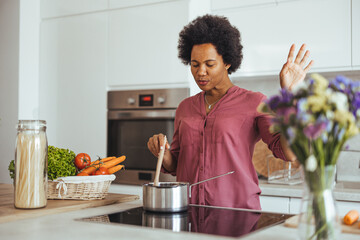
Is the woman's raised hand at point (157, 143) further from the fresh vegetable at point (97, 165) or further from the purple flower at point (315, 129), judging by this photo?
the purple flower at point (315, 129)

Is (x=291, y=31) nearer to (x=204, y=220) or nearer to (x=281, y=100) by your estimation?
(x=204, y=220)

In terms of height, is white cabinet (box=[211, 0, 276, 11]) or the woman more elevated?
white cabinet (box=[211, 0, 276, 11])

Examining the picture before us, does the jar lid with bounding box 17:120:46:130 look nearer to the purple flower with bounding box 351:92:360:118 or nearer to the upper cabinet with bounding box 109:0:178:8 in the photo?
the purple flower with bounding box 351:92:360:118

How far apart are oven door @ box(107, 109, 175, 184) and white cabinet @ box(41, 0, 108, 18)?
0.81 metres

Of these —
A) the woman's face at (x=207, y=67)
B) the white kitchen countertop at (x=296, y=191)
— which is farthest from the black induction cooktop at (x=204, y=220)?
the white kitchen countertop at (x=296, y=191)

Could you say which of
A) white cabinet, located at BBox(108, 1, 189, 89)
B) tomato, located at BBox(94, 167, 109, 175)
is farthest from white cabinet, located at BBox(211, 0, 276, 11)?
tomato, located at BBox(94, 167, 109, 175)

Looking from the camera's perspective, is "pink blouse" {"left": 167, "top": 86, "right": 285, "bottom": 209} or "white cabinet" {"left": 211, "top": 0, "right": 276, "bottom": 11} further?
"white cabinet" {"left": 211, "top": 0, "right": 276, "bottom": 11}

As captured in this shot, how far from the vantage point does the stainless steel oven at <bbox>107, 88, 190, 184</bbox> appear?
2773 mm

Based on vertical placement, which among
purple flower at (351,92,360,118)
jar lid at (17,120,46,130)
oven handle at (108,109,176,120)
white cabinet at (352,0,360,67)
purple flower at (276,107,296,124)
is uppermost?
white cabinet at (352,0,360,67)

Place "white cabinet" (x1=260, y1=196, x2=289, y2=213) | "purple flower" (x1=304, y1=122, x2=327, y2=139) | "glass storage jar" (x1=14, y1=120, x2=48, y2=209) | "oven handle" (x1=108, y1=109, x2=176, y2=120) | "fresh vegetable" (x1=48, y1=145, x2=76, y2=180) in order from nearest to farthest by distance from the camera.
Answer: "purple flower" (x1=304, y1=122, x2=327, y2=139)
"glass storage jar" (x1=14, y1=120, x2=48, y2=209)
"fresh vegetable" (x1=48, y1=145, x2=76, y2=180)
"white cabinet" (x1=260, y1=196, x2=289, y2=213)
"oven handle" (x1=108, y1=109, x2=176, y2=120)

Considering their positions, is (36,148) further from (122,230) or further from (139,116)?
(139,116)

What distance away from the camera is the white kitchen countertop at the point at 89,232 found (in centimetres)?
98

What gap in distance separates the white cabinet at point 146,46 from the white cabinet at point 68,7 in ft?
0.49

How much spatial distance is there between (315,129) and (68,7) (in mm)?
2826
